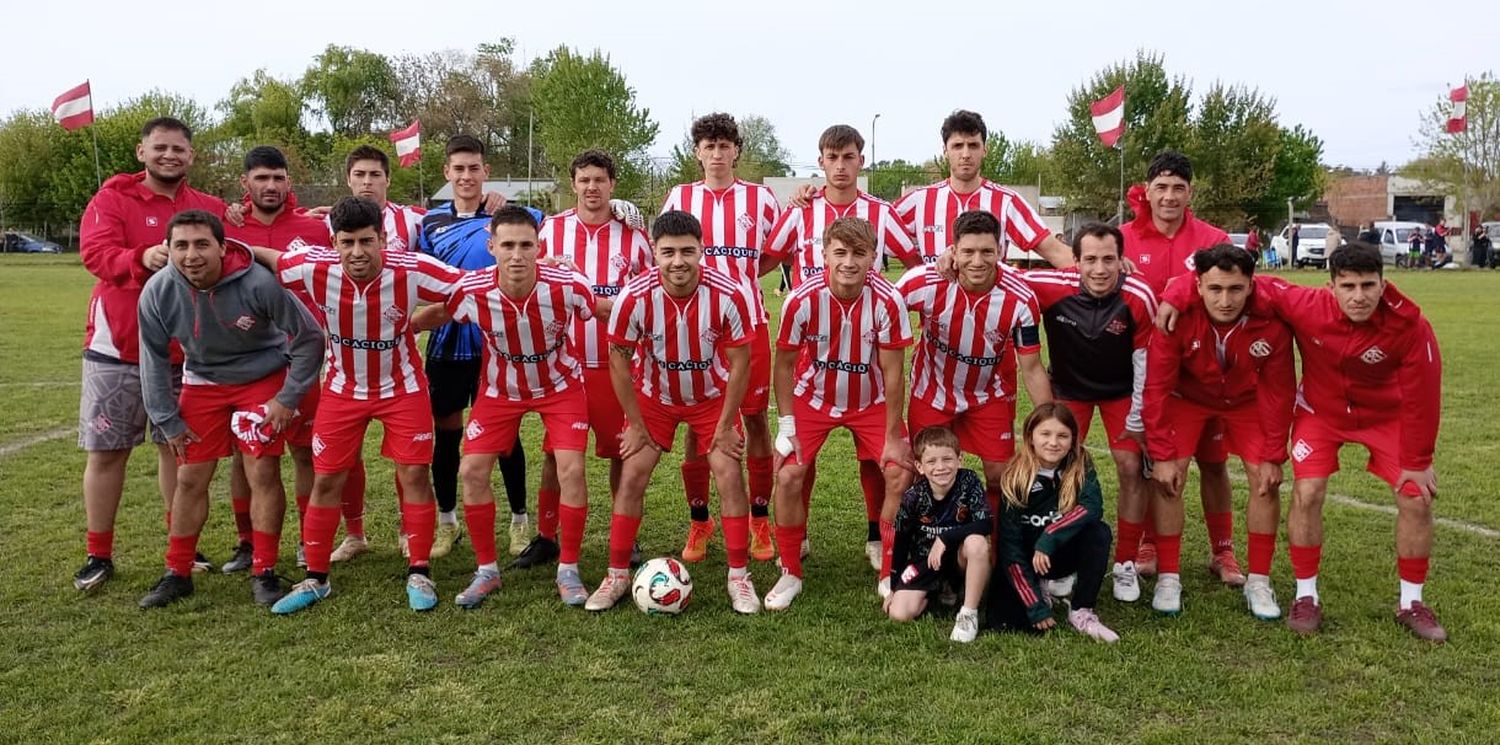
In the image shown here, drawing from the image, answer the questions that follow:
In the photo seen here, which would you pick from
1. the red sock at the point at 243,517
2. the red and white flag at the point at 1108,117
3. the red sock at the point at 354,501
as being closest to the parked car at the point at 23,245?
the red and white flag at the point at 1108,117

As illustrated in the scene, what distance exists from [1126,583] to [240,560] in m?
4.11

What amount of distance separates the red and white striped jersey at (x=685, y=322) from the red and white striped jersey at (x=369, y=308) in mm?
802

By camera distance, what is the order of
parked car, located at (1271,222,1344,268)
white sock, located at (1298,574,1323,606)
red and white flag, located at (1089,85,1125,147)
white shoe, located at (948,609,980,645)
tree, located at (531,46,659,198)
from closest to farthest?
white shoe, located at (948,609,980,645), white sock, located at (1298,574,1323,606), red and white flag, located at (1089,85,1125,147), parked car, located at (1271,222,1344,268), tree, located at (531,46,659,198)

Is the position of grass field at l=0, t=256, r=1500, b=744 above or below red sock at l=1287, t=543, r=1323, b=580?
below

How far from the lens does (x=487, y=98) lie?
192ft

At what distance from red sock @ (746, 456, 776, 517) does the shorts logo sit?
2384 mm

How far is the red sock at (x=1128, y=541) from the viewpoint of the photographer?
4.58 meters

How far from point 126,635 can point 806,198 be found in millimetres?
3530

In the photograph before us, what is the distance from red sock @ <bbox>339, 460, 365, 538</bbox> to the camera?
513 cm

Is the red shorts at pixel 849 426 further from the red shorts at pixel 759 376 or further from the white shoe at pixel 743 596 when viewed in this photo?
the white shoe at pixel 743 596

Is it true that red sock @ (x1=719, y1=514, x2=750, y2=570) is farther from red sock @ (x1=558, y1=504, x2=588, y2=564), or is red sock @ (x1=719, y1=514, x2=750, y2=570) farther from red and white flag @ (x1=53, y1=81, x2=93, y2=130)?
red and white flag @ (x1=53, y1=81, x2=93, y2=130)

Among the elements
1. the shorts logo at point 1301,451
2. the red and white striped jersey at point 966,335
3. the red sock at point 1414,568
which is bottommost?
the red sock at point 1414,568

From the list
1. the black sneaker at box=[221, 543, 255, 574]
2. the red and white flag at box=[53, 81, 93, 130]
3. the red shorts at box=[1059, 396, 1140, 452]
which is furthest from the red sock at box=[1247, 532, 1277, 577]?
the red and white flag at box=[53, 81, 93, 130]

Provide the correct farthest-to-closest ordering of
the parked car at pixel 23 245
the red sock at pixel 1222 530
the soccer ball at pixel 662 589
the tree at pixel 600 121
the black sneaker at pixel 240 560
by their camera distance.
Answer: the parked car at pixel 23 245, the tree at pixel 600 121, the black sneaker at pixel 240 560, the red sock at pixel 1222 530, the soccer ball at pixel 662 589
